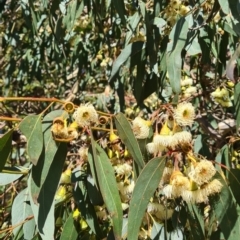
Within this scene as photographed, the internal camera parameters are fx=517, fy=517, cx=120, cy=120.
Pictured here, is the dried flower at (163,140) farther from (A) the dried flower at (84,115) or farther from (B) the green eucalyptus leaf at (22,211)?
(B) the green eucalyptus leaf at (22,211)

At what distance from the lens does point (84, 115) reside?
964 millimetres

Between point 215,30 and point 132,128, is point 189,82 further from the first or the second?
point 132,128

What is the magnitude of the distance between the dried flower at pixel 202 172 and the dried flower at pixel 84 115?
0.21 meters

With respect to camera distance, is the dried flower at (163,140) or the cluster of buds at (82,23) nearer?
the dried flower at (163,140)

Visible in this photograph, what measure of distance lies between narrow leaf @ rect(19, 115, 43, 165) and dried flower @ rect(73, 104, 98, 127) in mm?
71

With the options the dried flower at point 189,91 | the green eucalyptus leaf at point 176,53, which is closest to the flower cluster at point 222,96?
the dried flower at point 189,91

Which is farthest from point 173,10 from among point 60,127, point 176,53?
point 60,127

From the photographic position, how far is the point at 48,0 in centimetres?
211

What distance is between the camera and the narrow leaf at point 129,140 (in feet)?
3.18

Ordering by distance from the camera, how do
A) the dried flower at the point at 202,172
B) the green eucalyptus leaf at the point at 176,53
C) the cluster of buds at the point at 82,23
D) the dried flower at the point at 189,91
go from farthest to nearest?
the cluster of buds at the point at 82,23
the dried flower at the point at 189,91
the green eucalyptus leaf at the point at 176,53
the dried flower at the point at 202,172

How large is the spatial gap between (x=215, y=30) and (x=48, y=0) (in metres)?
0.80

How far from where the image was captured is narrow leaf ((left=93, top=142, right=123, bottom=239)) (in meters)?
0.94

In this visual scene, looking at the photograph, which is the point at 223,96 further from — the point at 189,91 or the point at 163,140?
the point at 163,140

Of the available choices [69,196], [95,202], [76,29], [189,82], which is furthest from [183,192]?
[76,29]
